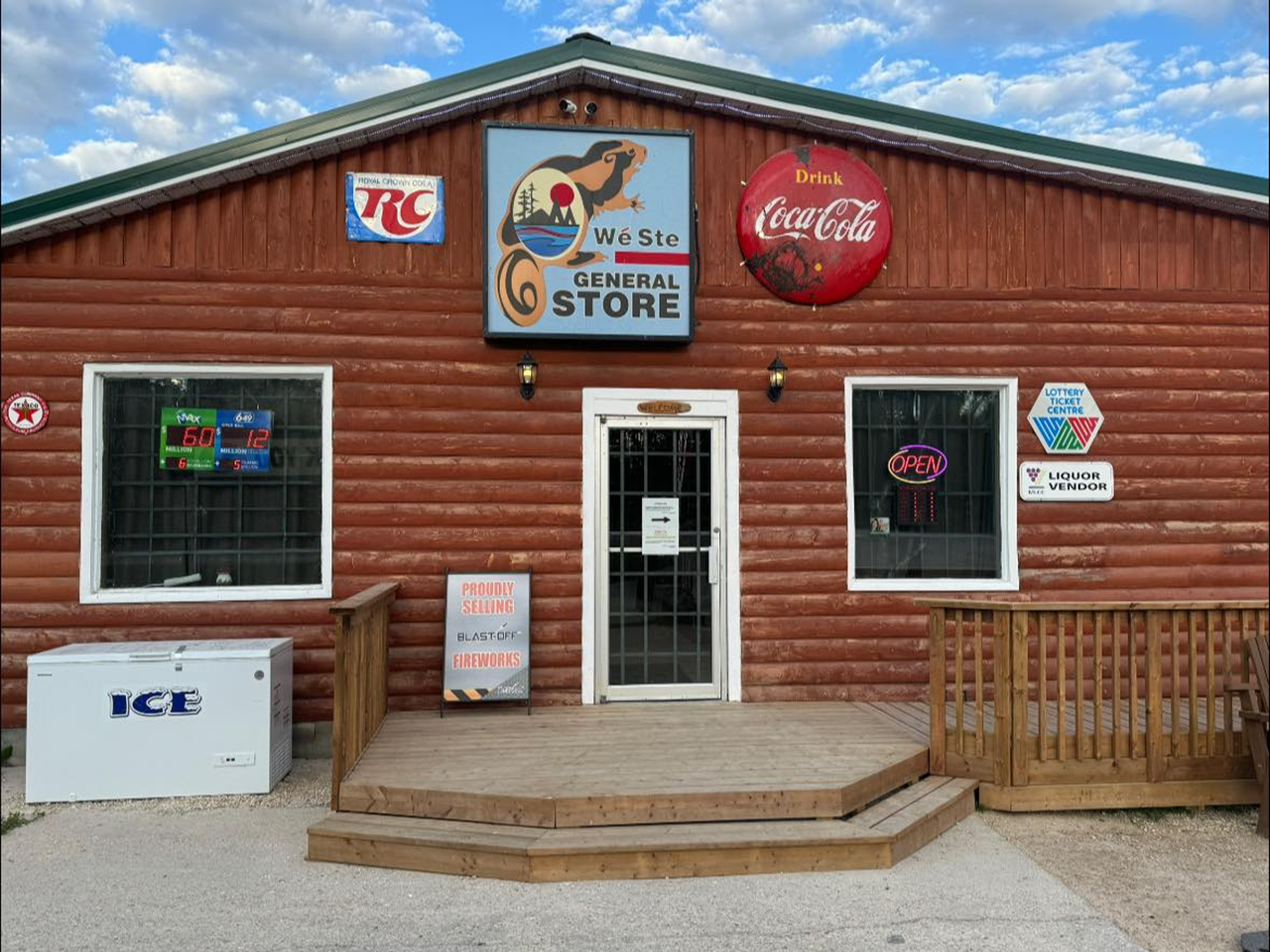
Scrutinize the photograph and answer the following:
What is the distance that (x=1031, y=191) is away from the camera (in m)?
6.02

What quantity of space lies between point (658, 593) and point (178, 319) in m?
3.68

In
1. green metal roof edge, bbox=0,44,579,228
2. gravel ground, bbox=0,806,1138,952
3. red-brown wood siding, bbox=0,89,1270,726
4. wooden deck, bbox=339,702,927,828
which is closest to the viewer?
gravel ground, bbox=0,806,1138,952

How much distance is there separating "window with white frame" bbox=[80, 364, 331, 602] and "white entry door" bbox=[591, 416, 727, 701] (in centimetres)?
189

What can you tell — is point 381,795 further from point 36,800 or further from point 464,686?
point 36,800

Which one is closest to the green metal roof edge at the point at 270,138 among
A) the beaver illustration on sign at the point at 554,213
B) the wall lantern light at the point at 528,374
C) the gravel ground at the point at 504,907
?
the beaver illustration on sign at the point at 554,213

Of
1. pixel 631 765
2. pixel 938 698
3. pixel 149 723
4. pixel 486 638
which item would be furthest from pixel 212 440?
pixel 938 698

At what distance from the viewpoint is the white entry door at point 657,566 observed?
5641 millimetres

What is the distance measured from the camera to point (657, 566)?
5.68 m

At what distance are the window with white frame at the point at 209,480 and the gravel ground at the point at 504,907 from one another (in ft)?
5.93

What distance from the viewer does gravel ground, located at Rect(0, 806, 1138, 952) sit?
3160 millimetres

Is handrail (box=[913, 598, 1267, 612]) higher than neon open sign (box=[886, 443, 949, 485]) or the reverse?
the reverse

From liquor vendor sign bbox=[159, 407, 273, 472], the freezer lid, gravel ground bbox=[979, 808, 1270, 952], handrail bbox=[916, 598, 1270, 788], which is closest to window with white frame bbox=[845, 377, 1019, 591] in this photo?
handrail bbox=[916, 598, 1270, 788]

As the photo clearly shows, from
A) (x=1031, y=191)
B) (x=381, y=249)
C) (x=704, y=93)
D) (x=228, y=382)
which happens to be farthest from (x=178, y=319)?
(x=1031, y=191)

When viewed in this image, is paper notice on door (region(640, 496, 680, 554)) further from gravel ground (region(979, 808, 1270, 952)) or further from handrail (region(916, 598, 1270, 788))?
gravel ground (region(979, 808, 1270, 952))
